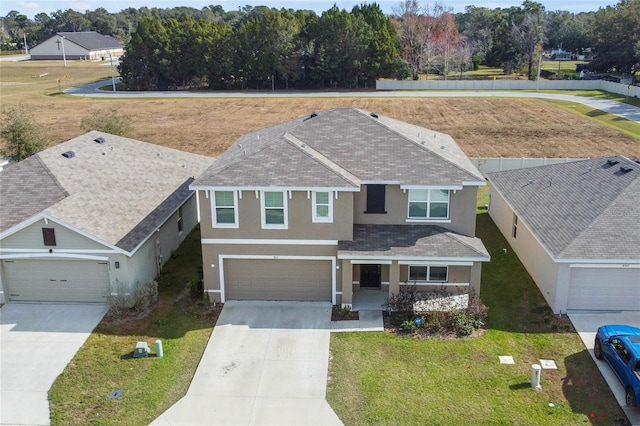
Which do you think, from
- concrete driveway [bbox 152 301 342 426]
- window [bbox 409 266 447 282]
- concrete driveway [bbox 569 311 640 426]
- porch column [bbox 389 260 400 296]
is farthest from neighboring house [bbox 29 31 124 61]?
concrete driveway [bbox 569 311 640 426]

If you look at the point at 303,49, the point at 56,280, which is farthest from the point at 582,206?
the point at 303,49

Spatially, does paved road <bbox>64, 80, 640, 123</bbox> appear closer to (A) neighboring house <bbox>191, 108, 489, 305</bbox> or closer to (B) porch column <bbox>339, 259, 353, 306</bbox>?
(A) neighboring house <bbox>191, 108, 489, 305</bbox>

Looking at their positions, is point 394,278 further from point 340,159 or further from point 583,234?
point 583,234

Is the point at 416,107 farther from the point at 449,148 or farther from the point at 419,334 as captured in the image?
the point at 419,334

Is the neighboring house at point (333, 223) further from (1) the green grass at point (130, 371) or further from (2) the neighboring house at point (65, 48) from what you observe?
(2) the neighboring house at point (65, 48)

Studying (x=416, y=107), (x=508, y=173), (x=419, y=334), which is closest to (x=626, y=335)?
(x=419, y=334)
